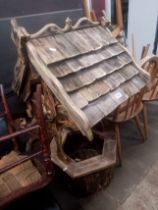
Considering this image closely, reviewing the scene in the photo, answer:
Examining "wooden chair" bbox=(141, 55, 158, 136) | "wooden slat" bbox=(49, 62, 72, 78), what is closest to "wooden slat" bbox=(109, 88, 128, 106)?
"wooden slat" bbox=(49, 62, 72, 78)

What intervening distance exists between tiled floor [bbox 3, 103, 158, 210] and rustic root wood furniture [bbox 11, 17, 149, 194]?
1.27 ft

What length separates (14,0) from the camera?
1977mm

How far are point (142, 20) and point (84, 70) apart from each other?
252 centimetres

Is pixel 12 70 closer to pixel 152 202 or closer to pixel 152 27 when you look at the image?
pixel 152 202

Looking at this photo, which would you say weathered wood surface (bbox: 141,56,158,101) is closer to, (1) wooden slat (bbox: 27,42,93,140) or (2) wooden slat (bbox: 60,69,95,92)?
(2) wooden slat (bbox: 60,69,95,92)

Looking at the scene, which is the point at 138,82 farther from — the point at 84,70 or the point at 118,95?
the point at 84,70

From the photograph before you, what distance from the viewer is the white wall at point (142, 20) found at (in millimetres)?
3275

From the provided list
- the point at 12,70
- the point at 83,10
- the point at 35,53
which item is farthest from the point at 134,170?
the point at 83,10

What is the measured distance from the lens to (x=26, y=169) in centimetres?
136

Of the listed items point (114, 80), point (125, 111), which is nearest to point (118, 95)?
point (114, 80)

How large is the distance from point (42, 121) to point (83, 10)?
1.97 m

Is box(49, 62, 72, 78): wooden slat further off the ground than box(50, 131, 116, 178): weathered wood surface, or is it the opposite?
box(49, 62, 72, 78): wooden slat

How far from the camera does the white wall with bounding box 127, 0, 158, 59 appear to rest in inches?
129

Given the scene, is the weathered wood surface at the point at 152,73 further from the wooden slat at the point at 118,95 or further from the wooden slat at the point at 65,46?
the wooden slat at the point at 65,46
